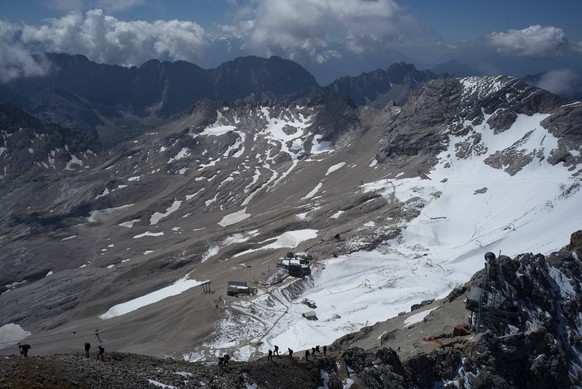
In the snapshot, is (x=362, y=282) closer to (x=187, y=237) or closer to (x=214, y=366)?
(x=214, y=366)

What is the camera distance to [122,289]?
142 meters

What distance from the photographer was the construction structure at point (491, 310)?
52.2 meters

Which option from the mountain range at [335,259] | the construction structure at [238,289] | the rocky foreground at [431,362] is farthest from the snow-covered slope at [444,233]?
the rocky foreground at [431,362]

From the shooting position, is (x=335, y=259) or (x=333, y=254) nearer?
(x=335, y=259)

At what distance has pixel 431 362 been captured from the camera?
4172 cm

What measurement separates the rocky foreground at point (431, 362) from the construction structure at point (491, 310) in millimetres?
266

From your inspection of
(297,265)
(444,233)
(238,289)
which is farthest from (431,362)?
(444,233)

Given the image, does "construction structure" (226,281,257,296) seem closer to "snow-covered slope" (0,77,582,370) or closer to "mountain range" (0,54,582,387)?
"mountain range" (0,54,582,387)

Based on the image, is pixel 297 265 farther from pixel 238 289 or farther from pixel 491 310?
pixel 491 310

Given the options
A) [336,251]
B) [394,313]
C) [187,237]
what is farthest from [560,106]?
[187,237]

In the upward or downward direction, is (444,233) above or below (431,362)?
above

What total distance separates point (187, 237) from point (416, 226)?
94.1 metres

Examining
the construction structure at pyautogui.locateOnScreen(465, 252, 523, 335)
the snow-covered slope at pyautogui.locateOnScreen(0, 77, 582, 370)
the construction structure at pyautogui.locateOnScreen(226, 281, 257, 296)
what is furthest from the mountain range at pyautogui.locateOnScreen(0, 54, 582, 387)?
the construction structure at pyautogui.locateOnScreen(465, 252, 523, 335)

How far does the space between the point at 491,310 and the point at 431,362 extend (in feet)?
47.6
